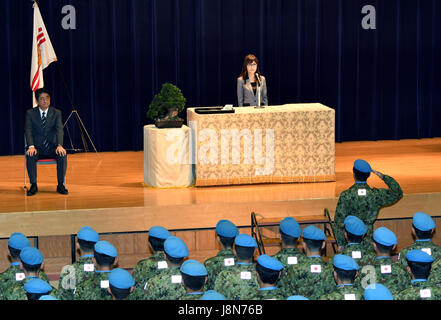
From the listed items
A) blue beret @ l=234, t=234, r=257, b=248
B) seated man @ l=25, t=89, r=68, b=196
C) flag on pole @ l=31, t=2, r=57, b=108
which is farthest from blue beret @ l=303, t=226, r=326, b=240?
flag on pole @ l=31, t=2, r=57, b=108

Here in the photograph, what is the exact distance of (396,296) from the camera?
5.31 m

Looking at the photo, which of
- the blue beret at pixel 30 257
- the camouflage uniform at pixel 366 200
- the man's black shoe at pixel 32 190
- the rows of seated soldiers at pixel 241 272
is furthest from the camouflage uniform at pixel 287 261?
the man's black shoe at pixel 32 190

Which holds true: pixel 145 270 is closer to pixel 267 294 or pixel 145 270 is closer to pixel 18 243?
pixel 18 243

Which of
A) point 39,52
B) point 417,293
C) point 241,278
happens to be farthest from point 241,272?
point 39,52

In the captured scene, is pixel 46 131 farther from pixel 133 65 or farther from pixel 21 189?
pixel 133 65

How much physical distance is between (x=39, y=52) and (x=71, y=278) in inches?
229

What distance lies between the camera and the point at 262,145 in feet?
30.9

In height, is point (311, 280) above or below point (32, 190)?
below

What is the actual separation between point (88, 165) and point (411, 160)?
14.0ft

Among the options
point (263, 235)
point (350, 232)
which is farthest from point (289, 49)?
point (350, 232)

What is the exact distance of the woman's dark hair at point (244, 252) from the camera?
18.7ft

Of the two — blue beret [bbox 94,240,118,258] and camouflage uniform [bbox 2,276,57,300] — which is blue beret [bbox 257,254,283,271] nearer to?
blue beret [bbox 94,240,118,258]

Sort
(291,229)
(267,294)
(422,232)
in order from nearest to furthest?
(267,294)
(291,229)
(422,232)

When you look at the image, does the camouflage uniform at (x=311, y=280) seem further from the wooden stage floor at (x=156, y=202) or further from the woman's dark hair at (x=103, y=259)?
the wooden stage floor at (x=156, y=202)
